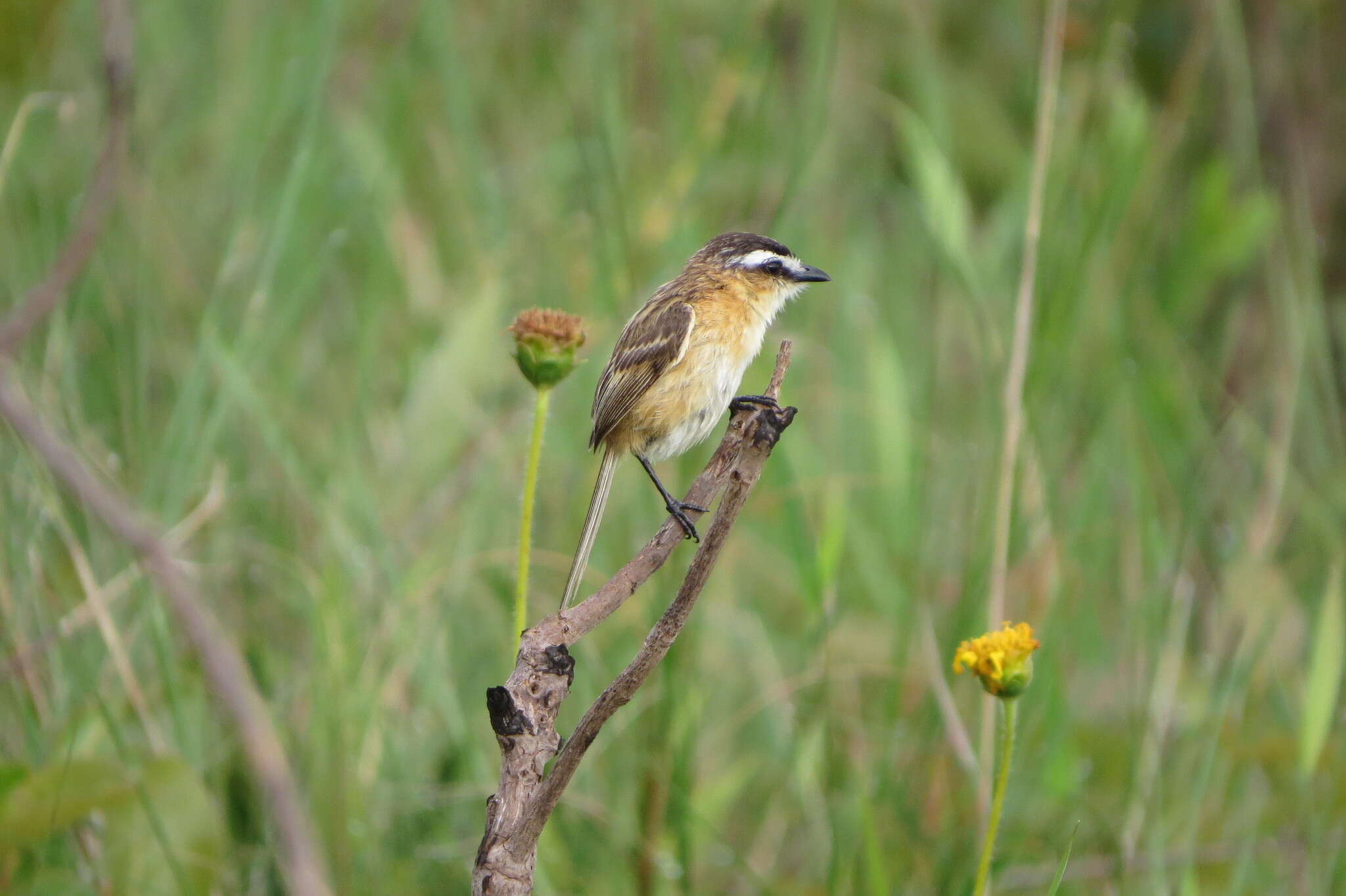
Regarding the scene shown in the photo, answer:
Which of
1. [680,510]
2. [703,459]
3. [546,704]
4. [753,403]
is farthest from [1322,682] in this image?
[546,704]

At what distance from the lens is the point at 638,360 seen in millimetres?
3312

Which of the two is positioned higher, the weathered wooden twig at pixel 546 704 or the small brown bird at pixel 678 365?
the small brown bird at pixel 678 365

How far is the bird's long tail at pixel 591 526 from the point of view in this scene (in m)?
2.15

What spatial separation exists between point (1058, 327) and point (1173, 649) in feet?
2.94

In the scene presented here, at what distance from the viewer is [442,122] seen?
253 inches

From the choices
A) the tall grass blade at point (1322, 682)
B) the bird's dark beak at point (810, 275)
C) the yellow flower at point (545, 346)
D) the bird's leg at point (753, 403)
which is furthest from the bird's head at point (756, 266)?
the yellow flower at point (545, 346)

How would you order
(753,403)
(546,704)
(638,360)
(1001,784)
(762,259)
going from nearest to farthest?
(546,704), (1001,784), (753,403), (638,360), (762,259)

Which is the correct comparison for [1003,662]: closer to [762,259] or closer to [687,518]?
[687,518]

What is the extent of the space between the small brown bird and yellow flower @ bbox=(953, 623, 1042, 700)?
1346 mm

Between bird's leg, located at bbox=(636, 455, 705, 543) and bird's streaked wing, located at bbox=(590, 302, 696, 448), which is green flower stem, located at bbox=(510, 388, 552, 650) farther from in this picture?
bird's streaked wing, located at bbox=(590, 302, 696, 448)

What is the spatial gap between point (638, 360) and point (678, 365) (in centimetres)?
11

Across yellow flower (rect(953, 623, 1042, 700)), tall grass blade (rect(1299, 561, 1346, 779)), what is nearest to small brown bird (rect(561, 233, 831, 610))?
yellow flower (rect(953, 623, 1042, 700))

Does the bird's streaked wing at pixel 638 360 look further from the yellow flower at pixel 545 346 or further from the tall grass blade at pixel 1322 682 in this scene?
the tall grass blade at pixel 1322 682

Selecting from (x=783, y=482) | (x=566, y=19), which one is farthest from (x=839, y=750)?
(x=566, y=19)
